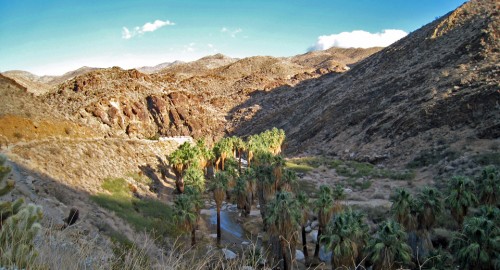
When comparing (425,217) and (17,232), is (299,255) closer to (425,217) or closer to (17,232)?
(425,217)

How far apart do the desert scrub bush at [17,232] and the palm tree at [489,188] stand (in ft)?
96.0

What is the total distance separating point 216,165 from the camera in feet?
200

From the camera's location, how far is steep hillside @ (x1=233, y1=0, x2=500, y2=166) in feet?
197

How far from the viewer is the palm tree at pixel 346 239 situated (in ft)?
66.0

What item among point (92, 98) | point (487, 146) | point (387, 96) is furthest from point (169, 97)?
point (487, 146)

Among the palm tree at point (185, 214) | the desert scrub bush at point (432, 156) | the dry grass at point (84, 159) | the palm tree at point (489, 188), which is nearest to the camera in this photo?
the palm tree at point (489, 188)

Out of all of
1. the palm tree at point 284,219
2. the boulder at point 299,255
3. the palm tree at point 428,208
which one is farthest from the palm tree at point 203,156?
the palm tree at point 428,208

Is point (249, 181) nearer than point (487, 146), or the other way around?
point (249, 181)

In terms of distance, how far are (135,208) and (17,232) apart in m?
31.9

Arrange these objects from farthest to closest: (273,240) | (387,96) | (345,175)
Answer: (387,96) < (345,175) < (273,240)

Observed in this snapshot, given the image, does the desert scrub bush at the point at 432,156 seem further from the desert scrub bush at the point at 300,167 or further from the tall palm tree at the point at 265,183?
the tall palm tree at the point at 265,183

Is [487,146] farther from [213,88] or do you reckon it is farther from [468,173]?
[213,88]

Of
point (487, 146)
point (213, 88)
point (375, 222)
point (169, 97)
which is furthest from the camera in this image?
point (213, 88)

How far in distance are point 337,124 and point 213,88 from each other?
289 feet
